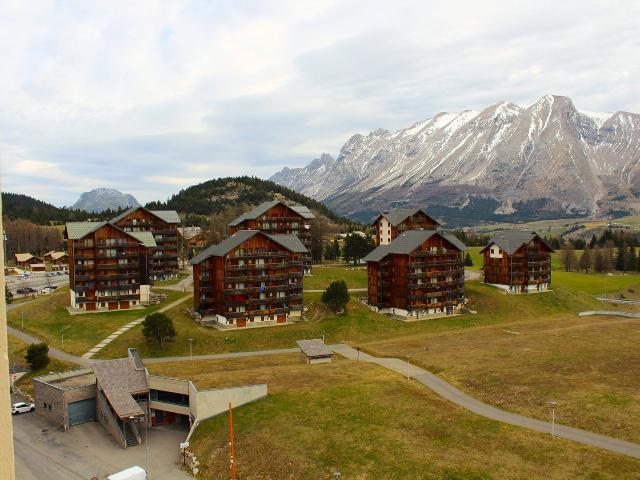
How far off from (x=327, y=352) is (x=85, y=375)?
116ft

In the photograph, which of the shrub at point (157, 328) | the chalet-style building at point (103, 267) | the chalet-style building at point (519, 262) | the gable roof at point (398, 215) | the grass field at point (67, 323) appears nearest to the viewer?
the shrub at point (157, 328)

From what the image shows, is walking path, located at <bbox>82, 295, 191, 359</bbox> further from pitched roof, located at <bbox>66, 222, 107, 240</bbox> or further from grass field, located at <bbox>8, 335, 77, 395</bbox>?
pitched roof, located at <bbox>66, 222, 107, 240</bbox>

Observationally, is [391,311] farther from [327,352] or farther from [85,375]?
[85,375]

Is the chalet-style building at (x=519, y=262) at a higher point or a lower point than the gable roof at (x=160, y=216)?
lower

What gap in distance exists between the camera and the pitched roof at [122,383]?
209ft

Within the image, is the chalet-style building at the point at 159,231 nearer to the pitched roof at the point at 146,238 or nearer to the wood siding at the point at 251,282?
the pitched roof at the point at 146,238

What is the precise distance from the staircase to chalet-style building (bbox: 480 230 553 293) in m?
100.0

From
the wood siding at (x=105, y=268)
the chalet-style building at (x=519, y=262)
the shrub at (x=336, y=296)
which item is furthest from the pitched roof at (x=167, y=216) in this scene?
the chalet-style building at (x=519, y=262)

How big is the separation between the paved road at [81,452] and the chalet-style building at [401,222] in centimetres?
10150

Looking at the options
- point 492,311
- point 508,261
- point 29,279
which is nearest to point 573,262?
point 508,261

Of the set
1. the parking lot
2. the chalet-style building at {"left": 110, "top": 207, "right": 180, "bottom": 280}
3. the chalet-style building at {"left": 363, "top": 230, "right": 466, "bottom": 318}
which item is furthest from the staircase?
the parking lot

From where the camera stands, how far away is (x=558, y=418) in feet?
185

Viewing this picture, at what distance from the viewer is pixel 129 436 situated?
2483 inches

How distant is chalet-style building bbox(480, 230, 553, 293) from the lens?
445 ft
